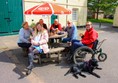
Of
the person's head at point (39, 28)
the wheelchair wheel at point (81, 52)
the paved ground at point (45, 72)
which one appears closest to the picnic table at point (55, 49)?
the paved ground at point (45, 72)

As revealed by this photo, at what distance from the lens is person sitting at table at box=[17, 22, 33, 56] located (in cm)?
676

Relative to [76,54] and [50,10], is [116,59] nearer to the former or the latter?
[76,54]

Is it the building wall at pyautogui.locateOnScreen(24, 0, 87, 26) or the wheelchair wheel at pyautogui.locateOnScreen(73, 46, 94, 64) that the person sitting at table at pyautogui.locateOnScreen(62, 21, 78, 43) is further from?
the building wall at pyautogui.locateOnScreen(24, 0, 87, 26)

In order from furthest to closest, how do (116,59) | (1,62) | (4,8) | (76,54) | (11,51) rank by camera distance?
(4,8), (11,51), (116,59), (1,62), (76,54)

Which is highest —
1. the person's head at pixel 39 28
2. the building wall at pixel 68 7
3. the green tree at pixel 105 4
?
the green tree at pixel 105 4

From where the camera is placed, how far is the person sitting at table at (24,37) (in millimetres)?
6764

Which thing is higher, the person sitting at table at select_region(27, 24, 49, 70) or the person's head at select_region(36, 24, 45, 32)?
the person's head at select_region(36, 24, 45, 32)

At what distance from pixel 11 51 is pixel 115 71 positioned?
15.3 ft

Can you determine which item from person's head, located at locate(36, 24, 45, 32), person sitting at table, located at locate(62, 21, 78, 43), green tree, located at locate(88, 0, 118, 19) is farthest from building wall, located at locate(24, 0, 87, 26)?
green tree, located at locate(88, 0, 118, 19)

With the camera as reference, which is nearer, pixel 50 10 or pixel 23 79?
pixel 23 79

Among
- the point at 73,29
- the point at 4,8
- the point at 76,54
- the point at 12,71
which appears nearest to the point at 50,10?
the point at 73,29

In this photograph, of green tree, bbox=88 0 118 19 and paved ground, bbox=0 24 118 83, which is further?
green tree, bbox=88 0 118 19

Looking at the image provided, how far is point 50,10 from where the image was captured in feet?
21.9

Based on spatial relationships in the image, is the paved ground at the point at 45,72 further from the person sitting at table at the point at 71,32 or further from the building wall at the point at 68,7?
the building wall at the point at 68,7
